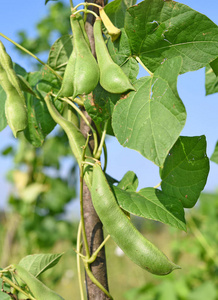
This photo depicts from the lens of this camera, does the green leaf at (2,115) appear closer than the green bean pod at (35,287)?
No

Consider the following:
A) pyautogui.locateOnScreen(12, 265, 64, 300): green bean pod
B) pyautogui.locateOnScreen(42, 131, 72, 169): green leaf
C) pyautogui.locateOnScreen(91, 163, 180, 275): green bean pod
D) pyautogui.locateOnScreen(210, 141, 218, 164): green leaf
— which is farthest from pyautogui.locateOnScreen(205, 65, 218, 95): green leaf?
pyautogui.locateOnScreen(42, 131, 72, 169): green leaf

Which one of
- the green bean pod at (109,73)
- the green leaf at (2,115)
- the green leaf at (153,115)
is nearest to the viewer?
the green leaf at (153,115)

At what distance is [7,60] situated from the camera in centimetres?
84

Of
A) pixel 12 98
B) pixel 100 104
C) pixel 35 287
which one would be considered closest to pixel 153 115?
pixel 100 104

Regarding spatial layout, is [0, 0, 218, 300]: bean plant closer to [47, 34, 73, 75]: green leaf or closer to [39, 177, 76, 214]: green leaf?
[47, 34, 73, 75]: green leaf

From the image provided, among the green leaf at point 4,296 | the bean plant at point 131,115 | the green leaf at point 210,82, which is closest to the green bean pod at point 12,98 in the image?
the bean plant at point 131,115

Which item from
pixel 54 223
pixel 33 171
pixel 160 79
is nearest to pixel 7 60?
pixel 160 79

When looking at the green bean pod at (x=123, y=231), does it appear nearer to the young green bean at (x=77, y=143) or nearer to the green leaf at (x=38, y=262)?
the young green bean at (x=77, y=143)

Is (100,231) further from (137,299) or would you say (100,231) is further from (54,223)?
(54,223)

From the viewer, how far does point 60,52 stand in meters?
1.04

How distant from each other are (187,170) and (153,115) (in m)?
0.20

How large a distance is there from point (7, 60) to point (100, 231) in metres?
0.46

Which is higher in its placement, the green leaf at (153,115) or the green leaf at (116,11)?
the green leaf at (116,11)

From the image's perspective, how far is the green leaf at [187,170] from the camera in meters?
0.77
